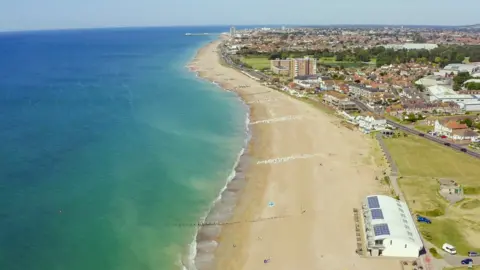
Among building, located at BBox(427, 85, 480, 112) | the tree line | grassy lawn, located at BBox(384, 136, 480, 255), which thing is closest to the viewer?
grassy lawn, located at BBox(384, 136, 480, 255)

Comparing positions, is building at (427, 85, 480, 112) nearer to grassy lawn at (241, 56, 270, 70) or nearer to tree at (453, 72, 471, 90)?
tree at (453, 72, 471, 90)

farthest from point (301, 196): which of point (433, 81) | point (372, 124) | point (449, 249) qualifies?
point (433, 81)

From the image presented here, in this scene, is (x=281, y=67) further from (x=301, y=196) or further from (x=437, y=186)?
(x=301, y=196)

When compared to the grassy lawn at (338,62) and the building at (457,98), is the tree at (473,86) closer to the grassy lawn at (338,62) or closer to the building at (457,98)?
the building at (457,98)

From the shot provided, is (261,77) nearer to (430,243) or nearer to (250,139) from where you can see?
(250,139)

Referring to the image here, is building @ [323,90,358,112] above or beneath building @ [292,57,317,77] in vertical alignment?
beneath

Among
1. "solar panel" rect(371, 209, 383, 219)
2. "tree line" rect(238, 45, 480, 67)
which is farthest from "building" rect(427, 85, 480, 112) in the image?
"solar panel" rect(371, 209, 383, 219)
